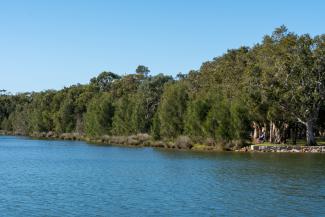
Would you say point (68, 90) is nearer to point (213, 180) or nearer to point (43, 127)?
point (43, 127)

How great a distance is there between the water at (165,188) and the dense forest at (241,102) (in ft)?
55.9

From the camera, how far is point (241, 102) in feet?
271

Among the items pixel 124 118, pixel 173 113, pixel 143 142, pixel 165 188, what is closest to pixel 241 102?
pixel 173 113

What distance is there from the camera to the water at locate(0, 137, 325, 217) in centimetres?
3159

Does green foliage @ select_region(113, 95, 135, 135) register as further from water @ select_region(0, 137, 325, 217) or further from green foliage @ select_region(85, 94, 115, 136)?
water @ select_region(0, 137, 325, 217)

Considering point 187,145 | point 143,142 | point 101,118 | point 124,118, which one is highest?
point 101,118

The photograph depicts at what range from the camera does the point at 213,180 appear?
1767 inches

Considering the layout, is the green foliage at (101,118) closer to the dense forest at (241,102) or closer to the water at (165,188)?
the dense forest at (241,102)

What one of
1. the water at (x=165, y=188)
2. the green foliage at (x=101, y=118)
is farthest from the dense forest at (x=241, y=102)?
the water at (x=165, y=188)

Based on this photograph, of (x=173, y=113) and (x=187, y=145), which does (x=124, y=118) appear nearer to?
(x=173, y=113)

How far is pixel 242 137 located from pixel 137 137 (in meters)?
28.7

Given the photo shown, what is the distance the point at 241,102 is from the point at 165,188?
44.4 meters

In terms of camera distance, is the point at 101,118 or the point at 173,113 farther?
the point at 101,118

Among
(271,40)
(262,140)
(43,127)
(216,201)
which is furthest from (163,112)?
(43,127)
